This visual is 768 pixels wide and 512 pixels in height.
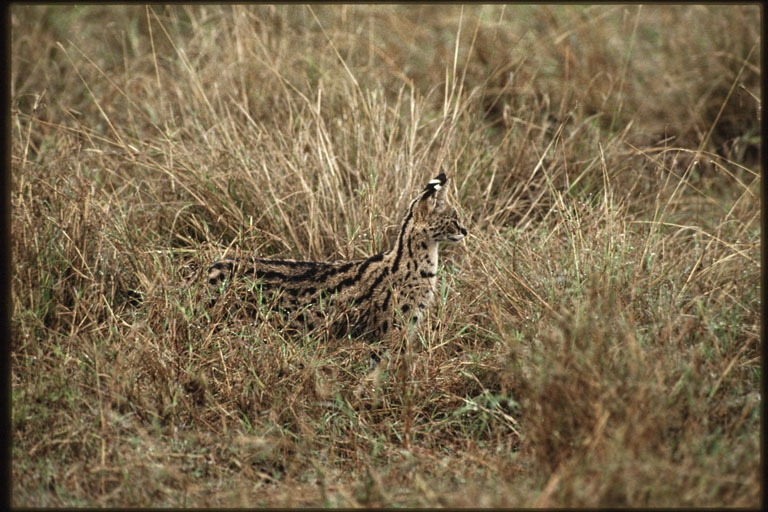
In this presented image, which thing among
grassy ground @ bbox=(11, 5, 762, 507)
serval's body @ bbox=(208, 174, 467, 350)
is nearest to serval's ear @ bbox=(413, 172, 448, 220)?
serval's body @ bbox=(208, 174, 467, 350)

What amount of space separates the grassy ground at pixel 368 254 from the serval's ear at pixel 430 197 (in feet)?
1.55

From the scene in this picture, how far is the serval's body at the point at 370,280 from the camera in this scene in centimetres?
536

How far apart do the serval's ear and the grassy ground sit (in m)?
0.47

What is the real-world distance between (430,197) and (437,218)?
150mm

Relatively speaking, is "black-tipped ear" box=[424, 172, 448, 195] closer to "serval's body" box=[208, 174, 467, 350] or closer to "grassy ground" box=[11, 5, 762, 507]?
"serval's body" box=[208, 174, 467, 350]

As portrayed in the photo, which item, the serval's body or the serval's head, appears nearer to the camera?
the serval's body

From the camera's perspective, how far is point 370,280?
5543mm

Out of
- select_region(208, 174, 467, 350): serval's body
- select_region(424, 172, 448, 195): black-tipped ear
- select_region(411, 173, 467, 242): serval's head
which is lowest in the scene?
select_region(208, 174, 467, 350): serval's body

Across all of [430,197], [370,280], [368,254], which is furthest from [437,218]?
[368,254]

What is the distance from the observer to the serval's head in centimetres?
559

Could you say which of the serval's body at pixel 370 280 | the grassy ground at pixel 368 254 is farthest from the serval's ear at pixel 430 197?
Answer: the grassy ground at pixel 368 254

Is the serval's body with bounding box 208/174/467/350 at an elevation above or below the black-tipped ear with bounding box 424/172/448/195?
below

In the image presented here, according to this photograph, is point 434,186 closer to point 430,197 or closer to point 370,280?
point 430,197

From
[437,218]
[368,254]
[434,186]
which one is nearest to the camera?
[434,186]
